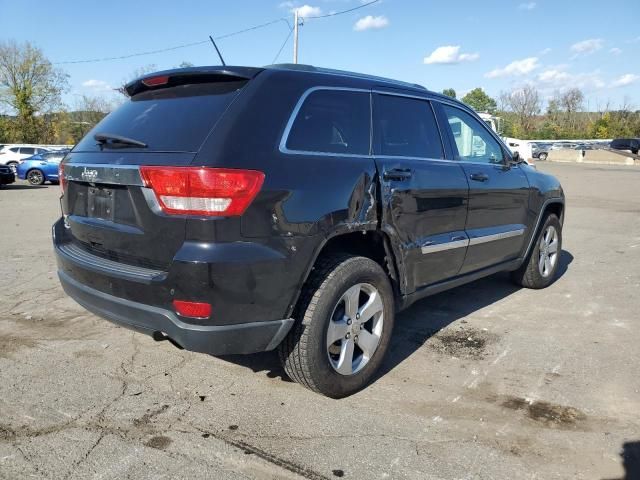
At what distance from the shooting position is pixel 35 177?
21.5 m

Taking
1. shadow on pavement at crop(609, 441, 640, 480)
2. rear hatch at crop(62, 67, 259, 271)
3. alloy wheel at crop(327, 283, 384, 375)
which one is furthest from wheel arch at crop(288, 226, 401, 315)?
shadow on pavement at crop(609, 441, 640, 480)

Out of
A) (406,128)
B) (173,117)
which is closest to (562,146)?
(406,128)

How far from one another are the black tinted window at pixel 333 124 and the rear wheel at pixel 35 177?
69.6ft

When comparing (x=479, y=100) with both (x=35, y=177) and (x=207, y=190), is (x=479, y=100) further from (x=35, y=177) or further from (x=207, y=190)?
(x=207, y=190)

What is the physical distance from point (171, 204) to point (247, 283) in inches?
21.2

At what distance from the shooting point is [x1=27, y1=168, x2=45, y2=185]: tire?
69.9 ft

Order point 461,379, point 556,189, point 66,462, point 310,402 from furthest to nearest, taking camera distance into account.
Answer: point 556,189, point 461,379, point 310,402, point 66,462

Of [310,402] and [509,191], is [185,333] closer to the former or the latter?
[310,402]

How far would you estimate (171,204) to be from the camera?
2633 millimetres

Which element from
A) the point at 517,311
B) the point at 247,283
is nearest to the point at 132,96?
the point at 247,283

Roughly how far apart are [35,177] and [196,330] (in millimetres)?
21872

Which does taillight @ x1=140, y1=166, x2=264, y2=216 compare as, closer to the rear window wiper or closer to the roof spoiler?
the rear window wiper

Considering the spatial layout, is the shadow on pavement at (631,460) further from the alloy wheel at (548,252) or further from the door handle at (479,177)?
the alloy wheel at (548,252)

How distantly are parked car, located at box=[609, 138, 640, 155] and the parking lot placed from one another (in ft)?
138
